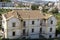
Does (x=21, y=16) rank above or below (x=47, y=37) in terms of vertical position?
above

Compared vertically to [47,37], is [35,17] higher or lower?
higher

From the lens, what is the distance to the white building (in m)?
34.5

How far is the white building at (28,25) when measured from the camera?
113 feet

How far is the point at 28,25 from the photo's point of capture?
3581cm

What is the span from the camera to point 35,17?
119 ft

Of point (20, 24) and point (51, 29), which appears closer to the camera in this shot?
point (20, 24)

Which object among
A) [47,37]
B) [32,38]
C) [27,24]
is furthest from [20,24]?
[47,37]

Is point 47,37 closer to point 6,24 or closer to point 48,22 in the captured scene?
point 48,22

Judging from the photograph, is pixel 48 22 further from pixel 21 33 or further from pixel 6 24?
pixel 6 24

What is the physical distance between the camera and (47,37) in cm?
3719

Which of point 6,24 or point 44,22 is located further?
point 44,22

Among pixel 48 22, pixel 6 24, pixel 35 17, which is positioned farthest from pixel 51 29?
pixel 6 24

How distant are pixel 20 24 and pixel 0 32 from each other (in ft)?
17.2

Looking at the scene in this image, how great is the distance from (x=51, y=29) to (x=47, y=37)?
1.81m
